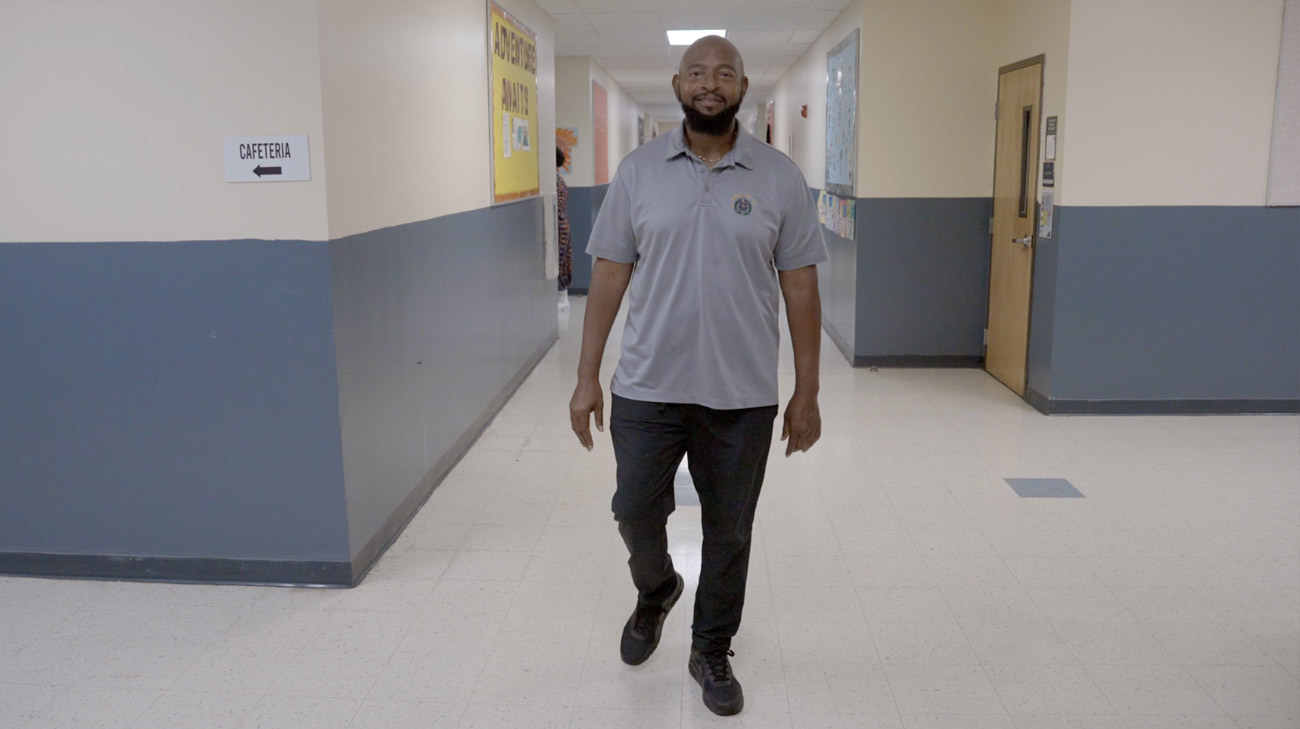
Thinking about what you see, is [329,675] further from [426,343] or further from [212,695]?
[426,343]

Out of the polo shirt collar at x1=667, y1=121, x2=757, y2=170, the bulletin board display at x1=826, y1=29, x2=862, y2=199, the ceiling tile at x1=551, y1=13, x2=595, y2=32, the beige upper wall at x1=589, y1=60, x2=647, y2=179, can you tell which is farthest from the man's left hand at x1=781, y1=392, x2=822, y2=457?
the beige upper wall at x1=589, y1=60, x2=647, y2=179

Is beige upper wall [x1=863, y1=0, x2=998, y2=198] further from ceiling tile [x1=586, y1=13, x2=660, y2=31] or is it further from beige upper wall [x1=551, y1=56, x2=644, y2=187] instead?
beige upper wall [x1=551, y1=56, x2=644, y2=187]

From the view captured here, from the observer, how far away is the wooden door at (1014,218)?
17.9 feet

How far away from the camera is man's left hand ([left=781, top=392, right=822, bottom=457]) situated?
2.30 m

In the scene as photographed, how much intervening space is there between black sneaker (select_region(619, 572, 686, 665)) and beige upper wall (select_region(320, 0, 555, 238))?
1.34 metres

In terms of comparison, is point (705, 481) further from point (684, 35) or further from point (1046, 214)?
point (684, 35)

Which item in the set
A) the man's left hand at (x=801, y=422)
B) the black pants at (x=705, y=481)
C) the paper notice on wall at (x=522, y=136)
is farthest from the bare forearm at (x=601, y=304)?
the paper notice on wall at (x=522, y=136)

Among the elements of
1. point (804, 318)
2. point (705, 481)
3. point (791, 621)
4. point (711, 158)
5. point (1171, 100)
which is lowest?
point (791, 621)

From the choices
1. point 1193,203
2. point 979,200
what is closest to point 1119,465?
point 1193,203

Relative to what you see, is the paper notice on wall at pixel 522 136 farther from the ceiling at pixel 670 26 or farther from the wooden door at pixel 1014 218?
the wooden door at pixel 1014 218

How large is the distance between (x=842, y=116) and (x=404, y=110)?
4.18m

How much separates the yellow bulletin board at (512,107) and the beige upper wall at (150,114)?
2311mm

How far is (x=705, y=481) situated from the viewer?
2303 millimetres

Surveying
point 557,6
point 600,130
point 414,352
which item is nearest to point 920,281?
point 557,6
